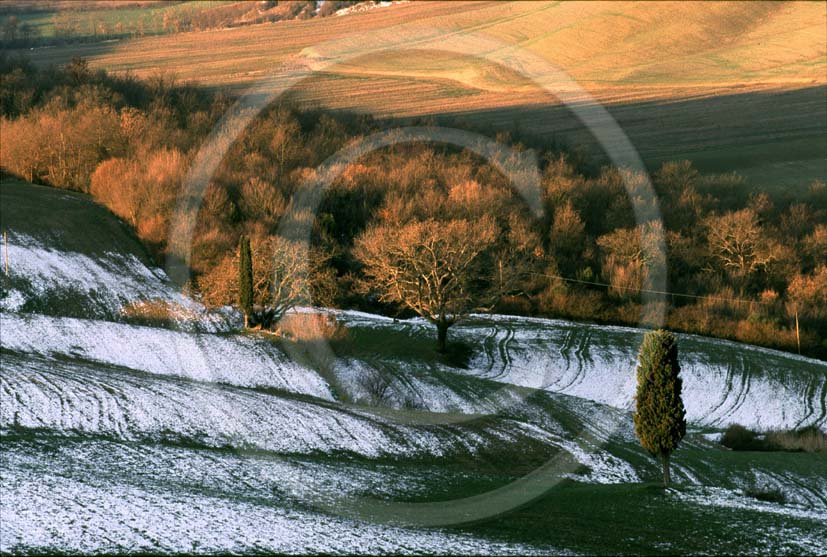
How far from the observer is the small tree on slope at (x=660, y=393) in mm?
34781

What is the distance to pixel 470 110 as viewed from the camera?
13012 centimetres

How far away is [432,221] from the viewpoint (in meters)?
74.3

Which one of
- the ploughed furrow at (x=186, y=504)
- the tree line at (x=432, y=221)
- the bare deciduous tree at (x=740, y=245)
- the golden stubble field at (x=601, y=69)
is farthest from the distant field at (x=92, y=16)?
the ploughed furrow at (x=186, y=504)

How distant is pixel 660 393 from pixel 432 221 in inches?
1603

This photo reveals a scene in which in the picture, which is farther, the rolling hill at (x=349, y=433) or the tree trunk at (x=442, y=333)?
the tree trunk at (x=442, y=333)

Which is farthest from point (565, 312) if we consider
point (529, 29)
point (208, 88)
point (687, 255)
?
point (529, 29)

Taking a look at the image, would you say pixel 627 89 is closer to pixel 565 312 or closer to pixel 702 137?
pixel 702 137

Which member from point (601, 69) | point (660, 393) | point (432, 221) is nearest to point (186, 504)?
point (660, 393)

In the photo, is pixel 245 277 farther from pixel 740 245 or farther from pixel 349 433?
pixel 740 245

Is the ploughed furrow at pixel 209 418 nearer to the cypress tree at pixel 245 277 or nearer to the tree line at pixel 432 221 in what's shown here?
the cypress tree at pixel 245 277

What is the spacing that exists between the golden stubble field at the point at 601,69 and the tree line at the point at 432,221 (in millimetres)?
8075

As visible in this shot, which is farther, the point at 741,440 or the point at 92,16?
the point at 92,16

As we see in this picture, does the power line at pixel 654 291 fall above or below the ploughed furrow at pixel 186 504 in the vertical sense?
below

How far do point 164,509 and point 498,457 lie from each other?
736 inches
